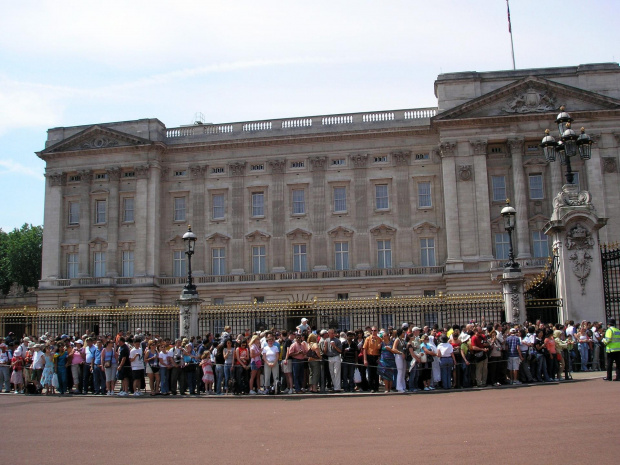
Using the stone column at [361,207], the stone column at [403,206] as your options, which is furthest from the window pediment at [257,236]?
the stone column at [403,206]

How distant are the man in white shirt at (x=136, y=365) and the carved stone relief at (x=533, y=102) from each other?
1384 inches

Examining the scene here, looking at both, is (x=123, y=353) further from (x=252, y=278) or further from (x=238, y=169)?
(x=238, y=169)

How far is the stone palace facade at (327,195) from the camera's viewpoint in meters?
46.3

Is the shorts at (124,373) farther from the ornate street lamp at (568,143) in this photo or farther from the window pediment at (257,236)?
the window pediment at (257,236)

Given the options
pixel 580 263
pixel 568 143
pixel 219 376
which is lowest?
pixel 219 376

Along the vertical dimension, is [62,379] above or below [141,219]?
below

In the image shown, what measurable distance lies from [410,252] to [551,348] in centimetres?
2979

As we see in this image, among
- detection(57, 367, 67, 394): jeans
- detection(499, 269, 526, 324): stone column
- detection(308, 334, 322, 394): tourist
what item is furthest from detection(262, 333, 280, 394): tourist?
detection(499, 269, 526, 324): stone column

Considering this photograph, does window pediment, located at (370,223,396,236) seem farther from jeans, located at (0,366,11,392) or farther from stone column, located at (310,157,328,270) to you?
jeans, located at (0,366,11,392)

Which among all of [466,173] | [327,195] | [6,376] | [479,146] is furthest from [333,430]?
[327,195]

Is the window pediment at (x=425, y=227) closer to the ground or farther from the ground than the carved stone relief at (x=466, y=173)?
closer to the ground

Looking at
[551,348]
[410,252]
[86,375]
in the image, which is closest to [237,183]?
[410,252]

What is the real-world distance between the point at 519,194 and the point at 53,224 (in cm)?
3524

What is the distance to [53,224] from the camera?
173ft
